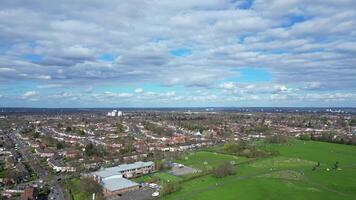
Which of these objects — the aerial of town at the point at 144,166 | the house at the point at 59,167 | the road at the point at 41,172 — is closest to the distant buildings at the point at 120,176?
the aerial of town at the point at 144,166

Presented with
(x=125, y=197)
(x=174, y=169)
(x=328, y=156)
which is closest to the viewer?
(x=125, y=197)

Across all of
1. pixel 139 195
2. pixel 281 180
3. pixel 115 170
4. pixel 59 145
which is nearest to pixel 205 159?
pixel 115 170

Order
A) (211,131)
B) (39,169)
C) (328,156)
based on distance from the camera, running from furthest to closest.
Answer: (211,131) < (328,156) < (39,169)

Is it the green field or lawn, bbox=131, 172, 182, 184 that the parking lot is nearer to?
the green field

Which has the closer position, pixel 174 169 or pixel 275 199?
pixel 275 199

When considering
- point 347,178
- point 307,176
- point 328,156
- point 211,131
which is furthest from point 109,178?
point 211,131

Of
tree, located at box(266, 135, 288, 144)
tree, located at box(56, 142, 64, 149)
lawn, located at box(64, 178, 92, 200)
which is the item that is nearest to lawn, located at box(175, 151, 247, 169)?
lawn, located at box(64, 178, 92, 200)

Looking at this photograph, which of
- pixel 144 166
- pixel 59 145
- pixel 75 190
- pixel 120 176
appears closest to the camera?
pixel 75 190

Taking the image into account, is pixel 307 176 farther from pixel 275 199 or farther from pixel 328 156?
pixel 328 156

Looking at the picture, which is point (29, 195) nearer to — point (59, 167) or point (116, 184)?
point (116, 184)
